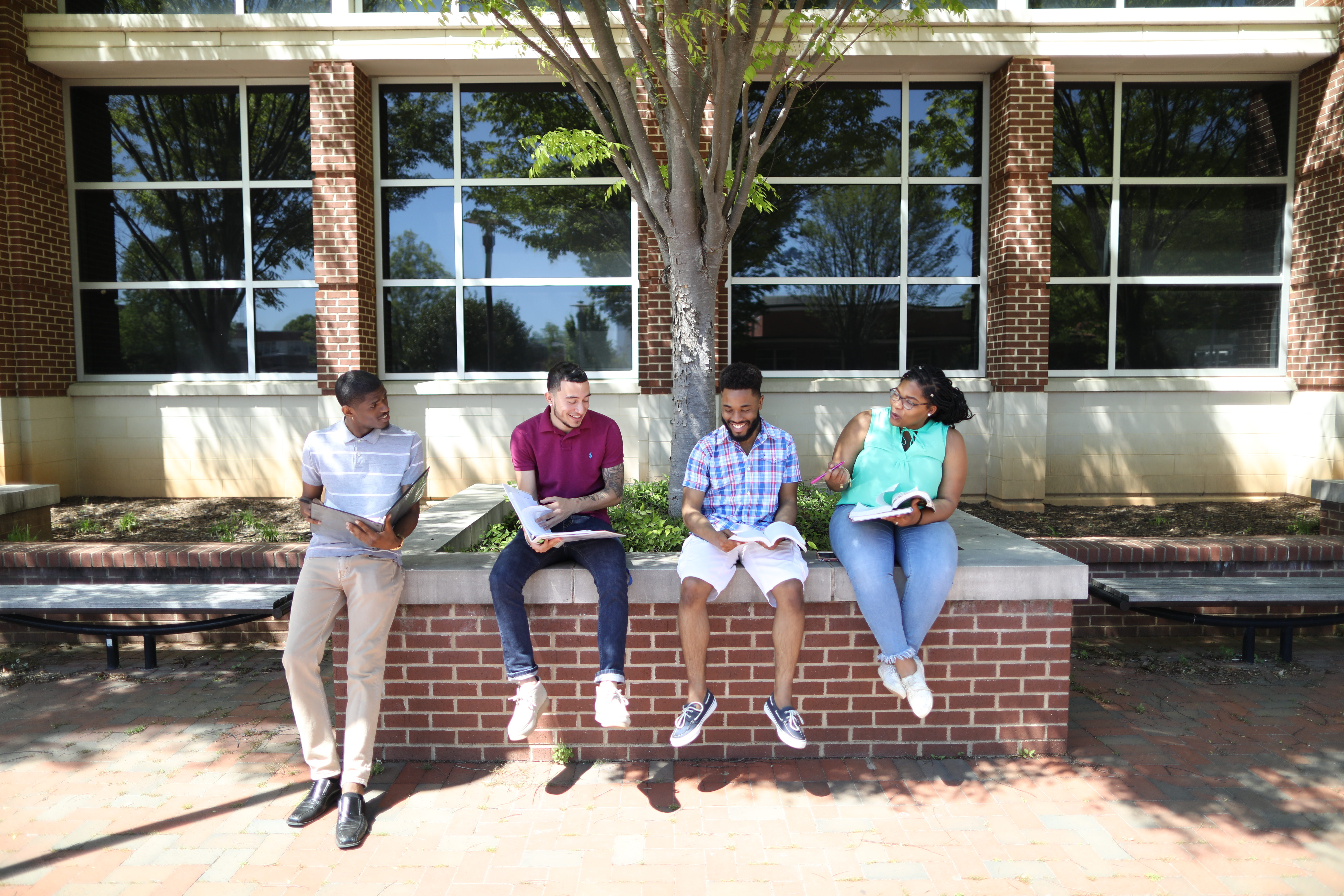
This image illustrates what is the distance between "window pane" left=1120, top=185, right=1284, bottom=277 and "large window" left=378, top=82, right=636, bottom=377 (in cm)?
576

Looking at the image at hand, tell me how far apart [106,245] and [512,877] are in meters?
9.78

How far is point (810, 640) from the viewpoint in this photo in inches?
147

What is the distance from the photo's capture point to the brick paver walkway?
286 centimetres

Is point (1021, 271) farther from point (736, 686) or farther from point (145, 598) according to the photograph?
point (145, 598)

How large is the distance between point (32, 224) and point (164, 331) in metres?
1.59

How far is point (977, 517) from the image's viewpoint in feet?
23.3

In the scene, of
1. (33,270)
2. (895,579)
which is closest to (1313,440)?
(895,579)

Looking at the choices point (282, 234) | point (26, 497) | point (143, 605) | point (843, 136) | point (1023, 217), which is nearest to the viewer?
point (143, 605)

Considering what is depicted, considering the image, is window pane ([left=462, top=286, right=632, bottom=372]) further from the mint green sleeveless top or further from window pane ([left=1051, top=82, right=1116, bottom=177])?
the mint green sleeveless top

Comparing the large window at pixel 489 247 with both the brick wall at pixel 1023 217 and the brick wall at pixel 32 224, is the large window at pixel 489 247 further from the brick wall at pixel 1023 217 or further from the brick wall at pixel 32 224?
the brick wall at pixel 1023 217

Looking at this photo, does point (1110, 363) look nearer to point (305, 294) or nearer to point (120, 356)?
point (305, 294)

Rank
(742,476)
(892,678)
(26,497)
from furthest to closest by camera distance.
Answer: (26,497)
(742,476)
(892,678)

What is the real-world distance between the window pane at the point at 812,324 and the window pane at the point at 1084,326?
1833 millimetres

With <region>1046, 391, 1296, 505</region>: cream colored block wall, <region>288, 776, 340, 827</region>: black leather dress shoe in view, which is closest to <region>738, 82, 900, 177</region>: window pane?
<region>1046, 391, 1296, 505</region>: cream colored block wall
